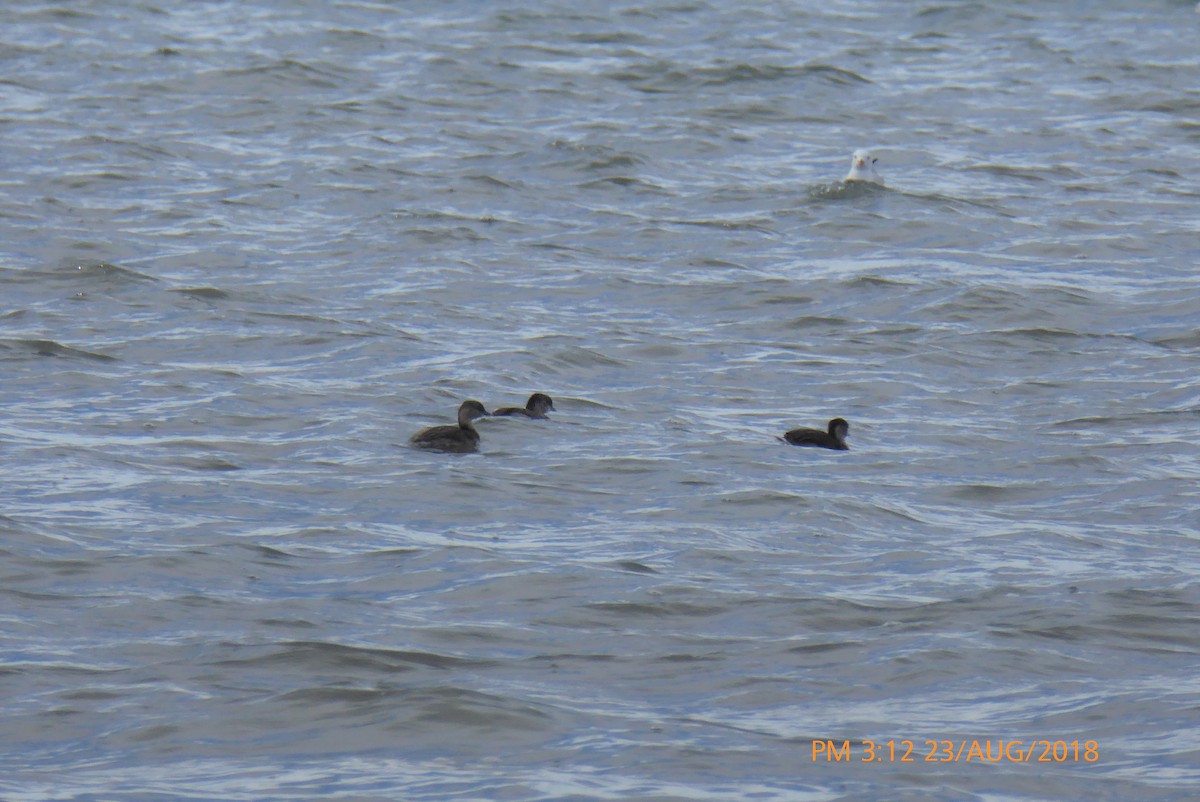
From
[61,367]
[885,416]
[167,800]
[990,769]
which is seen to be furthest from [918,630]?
[61,367]

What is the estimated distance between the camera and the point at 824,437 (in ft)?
35.1

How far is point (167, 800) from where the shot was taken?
240 inches

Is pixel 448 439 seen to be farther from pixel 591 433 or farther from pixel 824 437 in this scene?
pixel 824 437

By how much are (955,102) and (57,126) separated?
34.3ft

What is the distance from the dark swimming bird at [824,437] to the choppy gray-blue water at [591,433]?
7.9 inches

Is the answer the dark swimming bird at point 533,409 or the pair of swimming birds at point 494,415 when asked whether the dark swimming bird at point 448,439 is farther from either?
the dark swimming bird at point 533,409

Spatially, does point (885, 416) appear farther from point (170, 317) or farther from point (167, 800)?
point (167, 800)

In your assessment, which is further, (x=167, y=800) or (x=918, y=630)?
(x=918, y=630)

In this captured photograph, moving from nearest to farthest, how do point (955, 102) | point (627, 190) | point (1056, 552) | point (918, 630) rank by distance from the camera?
point (918, 630) < point (1056, 552) < point (627, 190) < point (955, 102)

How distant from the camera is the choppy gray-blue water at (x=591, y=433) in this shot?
678cm
